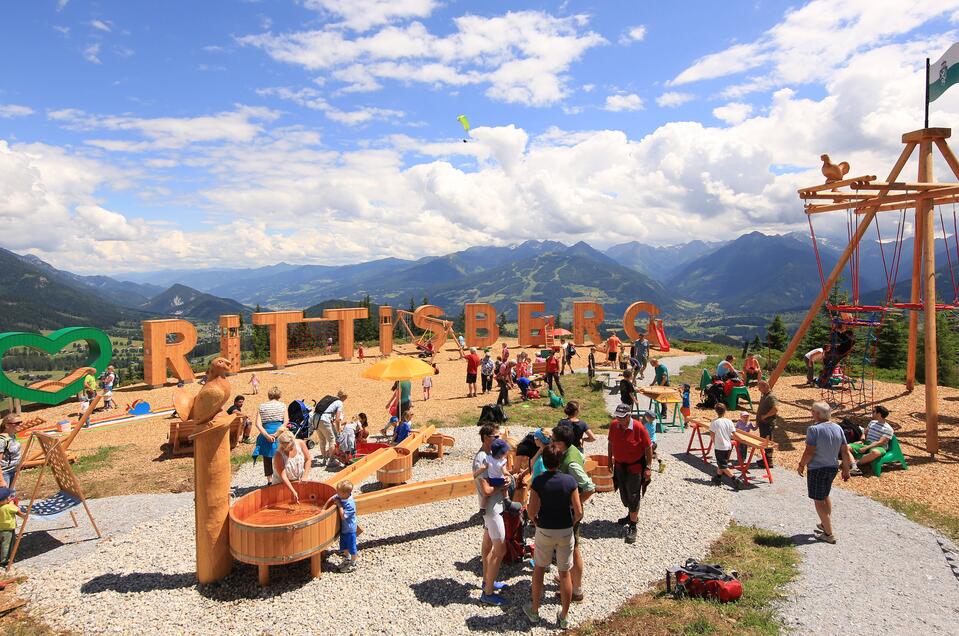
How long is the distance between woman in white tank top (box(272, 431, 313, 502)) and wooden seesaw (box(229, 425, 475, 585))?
0.50 feet

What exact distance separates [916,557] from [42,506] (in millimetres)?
11988

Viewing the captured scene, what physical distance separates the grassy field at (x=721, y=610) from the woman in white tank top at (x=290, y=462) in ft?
14.0

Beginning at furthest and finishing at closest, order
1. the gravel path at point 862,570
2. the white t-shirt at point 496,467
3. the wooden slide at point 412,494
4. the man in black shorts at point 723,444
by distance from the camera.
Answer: the man in black shorts at point 723,444 → the wooden slide at point 412,494 → the white t-shirt at point 496,467 → the gravel path at point 862,570

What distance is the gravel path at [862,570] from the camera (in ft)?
17.1

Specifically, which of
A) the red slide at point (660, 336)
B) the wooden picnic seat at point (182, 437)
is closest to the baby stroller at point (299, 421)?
the wooden picnic seat at point (182, 437)

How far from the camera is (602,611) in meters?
5.41

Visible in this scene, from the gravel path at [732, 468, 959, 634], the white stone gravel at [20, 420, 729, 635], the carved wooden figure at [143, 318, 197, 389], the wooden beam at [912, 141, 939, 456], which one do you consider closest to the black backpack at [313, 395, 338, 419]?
→ the white stone gravel at [20, 420, 729, 635]

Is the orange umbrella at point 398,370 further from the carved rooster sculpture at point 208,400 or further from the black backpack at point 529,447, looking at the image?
the carved rooster sculpture at point 208,400

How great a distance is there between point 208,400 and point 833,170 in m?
14.4

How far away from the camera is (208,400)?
5.89m

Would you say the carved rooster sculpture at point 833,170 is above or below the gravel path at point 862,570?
above

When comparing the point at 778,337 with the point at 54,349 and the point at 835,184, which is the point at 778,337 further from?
the point at 54,349

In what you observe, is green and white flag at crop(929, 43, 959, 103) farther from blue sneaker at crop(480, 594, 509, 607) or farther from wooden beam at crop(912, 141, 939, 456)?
blue sneaker at crop(480, 594, 509, 607)

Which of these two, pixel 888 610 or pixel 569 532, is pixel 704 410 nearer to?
pixel 888 610
